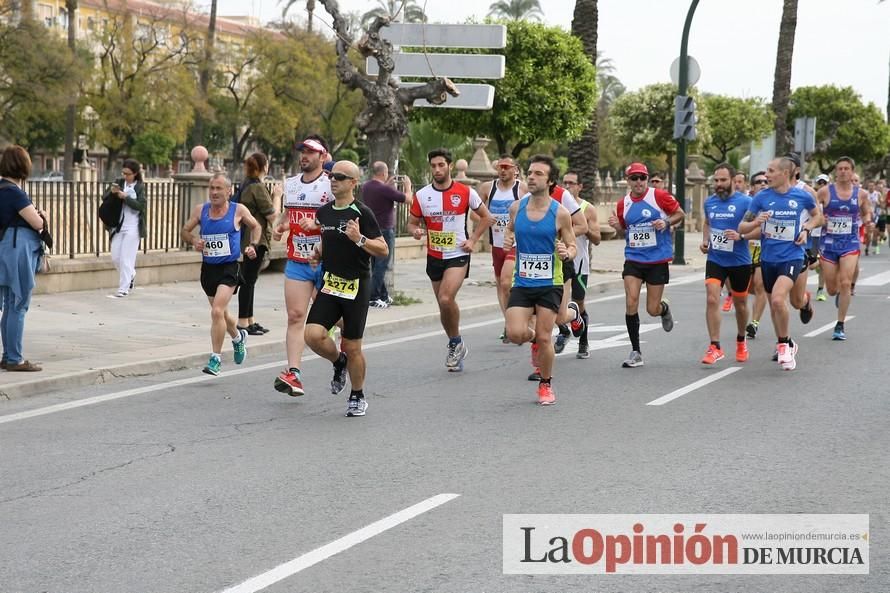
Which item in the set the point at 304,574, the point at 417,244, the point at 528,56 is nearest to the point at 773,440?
the point at 304,574

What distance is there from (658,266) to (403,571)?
7.27 m

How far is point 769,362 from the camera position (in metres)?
12.8

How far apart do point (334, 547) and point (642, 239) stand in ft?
22.9

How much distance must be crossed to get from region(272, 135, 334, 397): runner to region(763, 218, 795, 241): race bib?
4156 millimetres

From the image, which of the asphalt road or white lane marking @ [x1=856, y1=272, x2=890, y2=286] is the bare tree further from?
white lane marking @ [x1=856, y1=272, x2=890, y2=286]

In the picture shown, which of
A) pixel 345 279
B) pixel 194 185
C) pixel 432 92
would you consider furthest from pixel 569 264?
pixel 194 185

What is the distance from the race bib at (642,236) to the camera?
40.2ft

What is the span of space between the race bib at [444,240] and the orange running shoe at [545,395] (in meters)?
2.37

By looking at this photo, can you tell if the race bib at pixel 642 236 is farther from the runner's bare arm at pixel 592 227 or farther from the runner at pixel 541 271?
the runner at pixel 541 271

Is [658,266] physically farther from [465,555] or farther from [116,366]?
[465,555]

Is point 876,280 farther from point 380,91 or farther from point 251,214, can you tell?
point 251,214

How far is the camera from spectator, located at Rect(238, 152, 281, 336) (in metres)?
13.5

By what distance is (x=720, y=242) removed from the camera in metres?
12.6

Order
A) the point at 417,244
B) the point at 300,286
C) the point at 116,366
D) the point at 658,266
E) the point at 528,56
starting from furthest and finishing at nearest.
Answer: the point at 528,56 → the point at 417,244 → the point at 658,266 → the point at 116,366 → the point at 300,286
